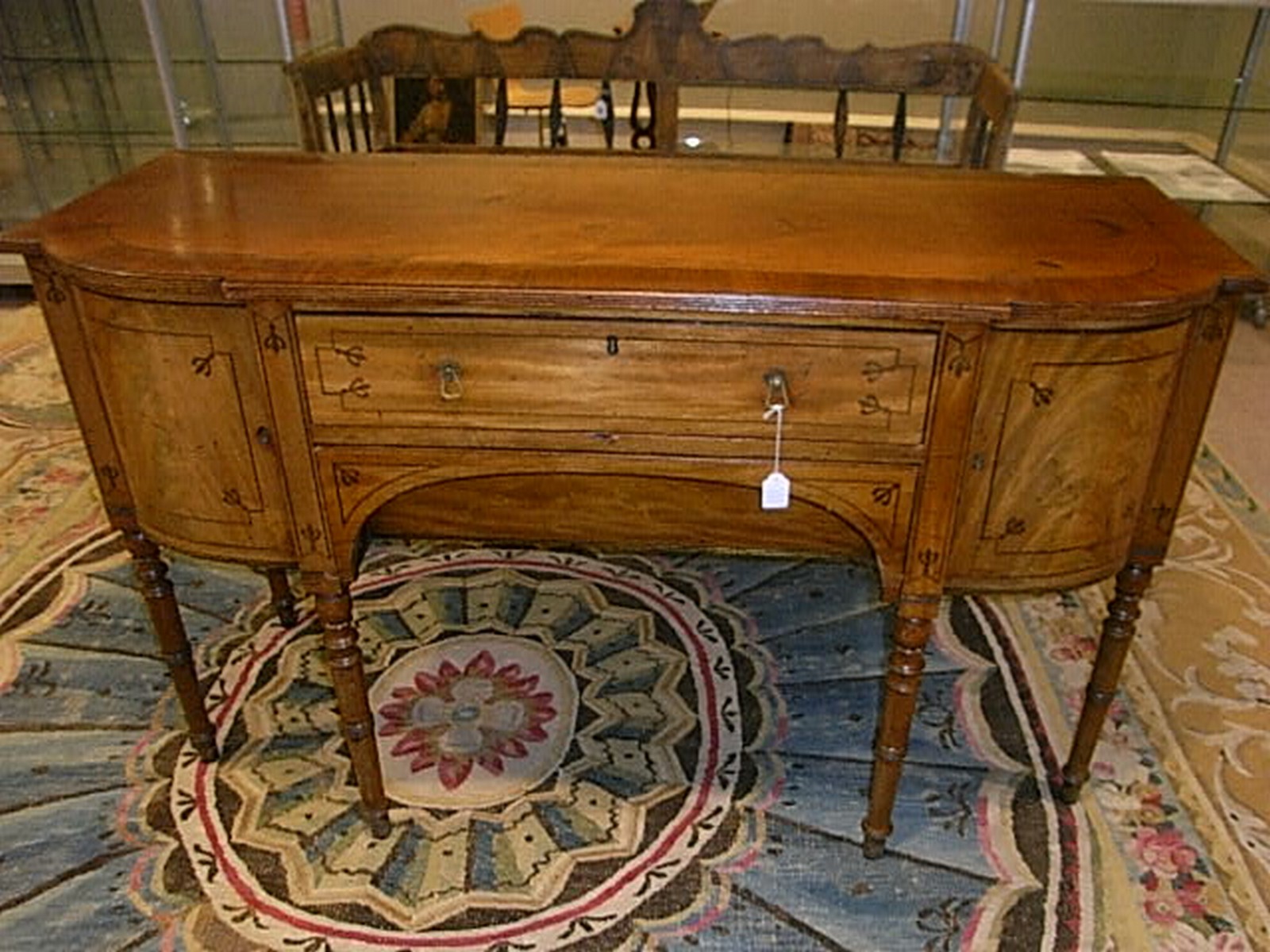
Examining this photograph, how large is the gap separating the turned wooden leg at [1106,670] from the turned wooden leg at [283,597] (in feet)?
4.40

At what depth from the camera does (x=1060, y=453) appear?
44.1 inches

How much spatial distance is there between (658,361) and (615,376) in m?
0.05

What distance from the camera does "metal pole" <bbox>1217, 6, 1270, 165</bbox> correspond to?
2877 mm

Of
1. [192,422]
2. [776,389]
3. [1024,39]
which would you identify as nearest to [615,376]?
[776,389]

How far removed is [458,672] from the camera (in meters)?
1.76

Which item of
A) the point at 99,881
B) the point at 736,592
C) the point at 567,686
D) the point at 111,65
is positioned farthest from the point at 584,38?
the point at 111,65

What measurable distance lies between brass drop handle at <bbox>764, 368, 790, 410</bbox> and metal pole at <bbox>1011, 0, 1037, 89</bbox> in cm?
174

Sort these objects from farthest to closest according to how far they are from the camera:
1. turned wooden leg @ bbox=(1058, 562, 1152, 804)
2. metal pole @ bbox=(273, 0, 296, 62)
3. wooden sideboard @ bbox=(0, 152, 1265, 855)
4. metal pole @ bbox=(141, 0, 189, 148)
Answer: metal pole @ bbox=(141, 0, 189, 148) < metal pole @ bbox=(273, 0, 296, 62) < turned wooden leg @ bbox=(1058, 562, 1152, 804) < wooden sideboard @ bbox=(0, 152, 1265, 855)

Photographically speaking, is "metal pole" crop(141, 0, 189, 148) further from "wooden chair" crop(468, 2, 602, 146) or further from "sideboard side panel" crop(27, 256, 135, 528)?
"sideboard side panel" crop(27, 256, 135, 528)

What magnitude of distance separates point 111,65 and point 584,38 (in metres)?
2.15

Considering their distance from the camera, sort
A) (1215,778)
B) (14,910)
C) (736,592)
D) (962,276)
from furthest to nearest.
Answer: (736,592), (1215,778), (14,910), (962,276)

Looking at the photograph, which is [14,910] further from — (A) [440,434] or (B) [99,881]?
(A) [440,434]

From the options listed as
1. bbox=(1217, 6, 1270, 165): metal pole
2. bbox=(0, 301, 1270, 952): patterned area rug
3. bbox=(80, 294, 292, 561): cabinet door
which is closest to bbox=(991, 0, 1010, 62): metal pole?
bbox=(1217, 6, 1270, 165): metal pole

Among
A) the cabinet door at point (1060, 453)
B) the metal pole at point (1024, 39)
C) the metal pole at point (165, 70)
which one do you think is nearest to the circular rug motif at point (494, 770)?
the cabinet door at point (1060, 453)
